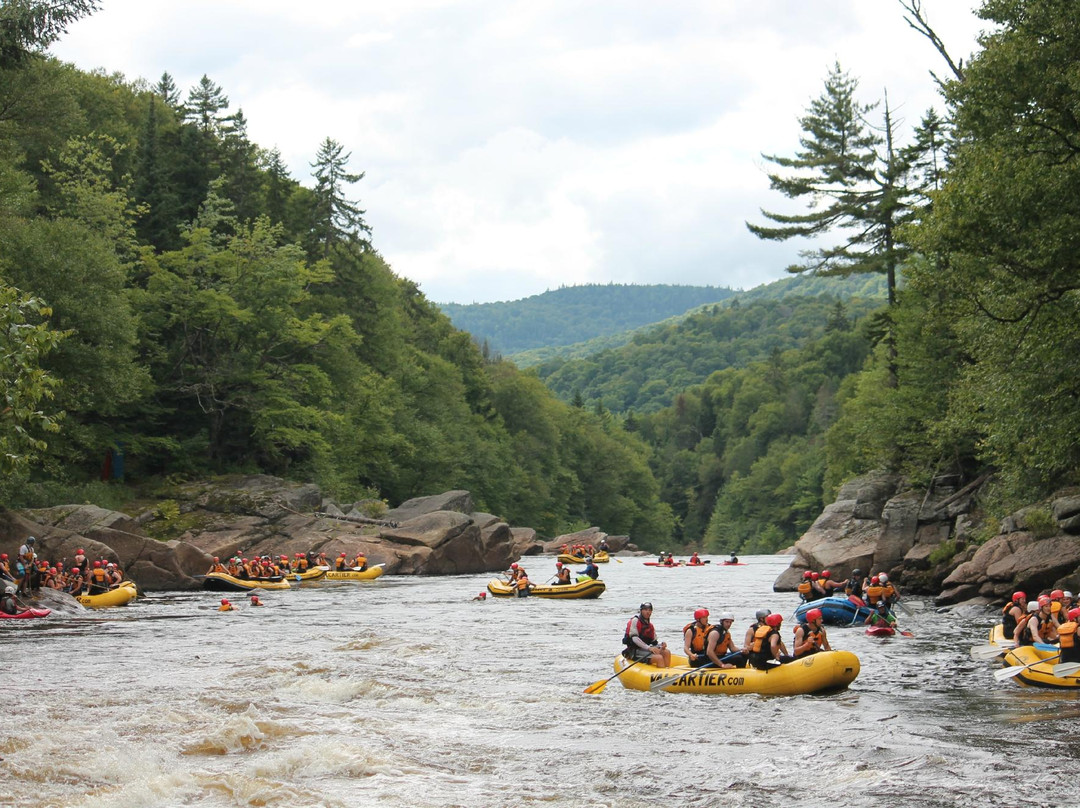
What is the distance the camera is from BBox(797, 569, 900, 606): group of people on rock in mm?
25984

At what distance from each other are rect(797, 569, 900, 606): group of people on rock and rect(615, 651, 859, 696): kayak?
8.88m

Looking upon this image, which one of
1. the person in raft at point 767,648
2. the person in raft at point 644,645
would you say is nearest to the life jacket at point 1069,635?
the person in raft at point 767,648

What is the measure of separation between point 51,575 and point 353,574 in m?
14.5

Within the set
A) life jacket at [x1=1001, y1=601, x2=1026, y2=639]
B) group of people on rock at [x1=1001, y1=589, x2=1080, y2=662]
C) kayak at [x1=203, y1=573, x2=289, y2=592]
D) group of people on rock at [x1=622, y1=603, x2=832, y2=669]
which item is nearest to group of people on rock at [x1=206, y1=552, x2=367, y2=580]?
kayak at [x1=203, y1=573, x2=289, y2=592]

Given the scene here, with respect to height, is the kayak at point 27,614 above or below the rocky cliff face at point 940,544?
below

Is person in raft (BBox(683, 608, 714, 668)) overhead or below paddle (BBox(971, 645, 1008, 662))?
overhead

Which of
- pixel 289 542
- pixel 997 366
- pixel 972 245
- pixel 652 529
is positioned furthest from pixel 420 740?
pixel 652 529

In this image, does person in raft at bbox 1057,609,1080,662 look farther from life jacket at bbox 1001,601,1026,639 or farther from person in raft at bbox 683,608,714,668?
person in raft at bbox 683,608,714,668

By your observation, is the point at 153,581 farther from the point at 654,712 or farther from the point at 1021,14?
the point at 1021,14

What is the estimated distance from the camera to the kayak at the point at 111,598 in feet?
101

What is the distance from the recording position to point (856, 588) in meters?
29.8

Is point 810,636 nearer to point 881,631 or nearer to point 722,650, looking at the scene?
point 722,650

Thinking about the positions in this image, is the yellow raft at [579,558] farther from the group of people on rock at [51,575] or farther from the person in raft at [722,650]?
the person in raft at [722,650]

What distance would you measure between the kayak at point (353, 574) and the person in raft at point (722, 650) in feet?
88.6
